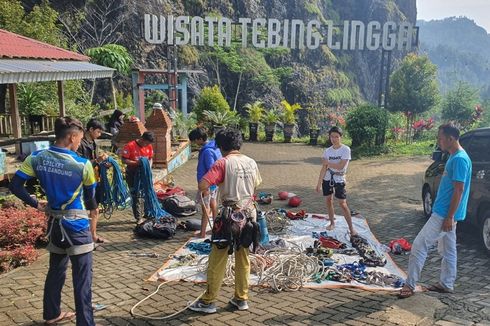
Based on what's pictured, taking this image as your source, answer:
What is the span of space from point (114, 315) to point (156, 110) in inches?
311

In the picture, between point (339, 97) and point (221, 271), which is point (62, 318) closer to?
point (221, 271)

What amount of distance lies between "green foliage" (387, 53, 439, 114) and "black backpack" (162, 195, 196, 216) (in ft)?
56.6

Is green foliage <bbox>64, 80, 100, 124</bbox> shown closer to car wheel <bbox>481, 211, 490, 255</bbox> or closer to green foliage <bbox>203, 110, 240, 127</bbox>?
green foliage <bbox>203, 110, 240, 127</bbox>

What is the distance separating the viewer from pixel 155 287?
16.0 feet

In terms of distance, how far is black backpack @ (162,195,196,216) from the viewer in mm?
7832

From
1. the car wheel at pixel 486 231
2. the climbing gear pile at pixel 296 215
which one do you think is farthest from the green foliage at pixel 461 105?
the car wheel at pixel 486 231

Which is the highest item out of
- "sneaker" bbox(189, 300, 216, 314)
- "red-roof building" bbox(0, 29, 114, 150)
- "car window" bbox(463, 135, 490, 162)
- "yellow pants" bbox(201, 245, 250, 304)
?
"red-roof building" bbox(0, 29, 114, 150)

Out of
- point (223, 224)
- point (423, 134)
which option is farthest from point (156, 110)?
point (423, 134)

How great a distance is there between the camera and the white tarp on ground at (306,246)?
16.6 ft

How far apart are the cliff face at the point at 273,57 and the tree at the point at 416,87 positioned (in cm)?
1536

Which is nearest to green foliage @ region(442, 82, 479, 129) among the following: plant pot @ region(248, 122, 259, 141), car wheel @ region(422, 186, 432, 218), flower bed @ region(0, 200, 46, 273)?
plant pot @ region(248, 122, 259, 141)

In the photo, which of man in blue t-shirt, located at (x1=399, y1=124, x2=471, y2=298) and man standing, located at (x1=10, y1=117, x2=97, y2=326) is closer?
man standing, located at (x1=10, y1=117, x2=97, y2=326)

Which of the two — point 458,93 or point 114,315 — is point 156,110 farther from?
point 458,93

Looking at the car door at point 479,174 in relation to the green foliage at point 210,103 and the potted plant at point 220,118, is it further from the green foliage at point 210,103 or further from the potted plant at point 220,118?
the green foliage at point 210,103
